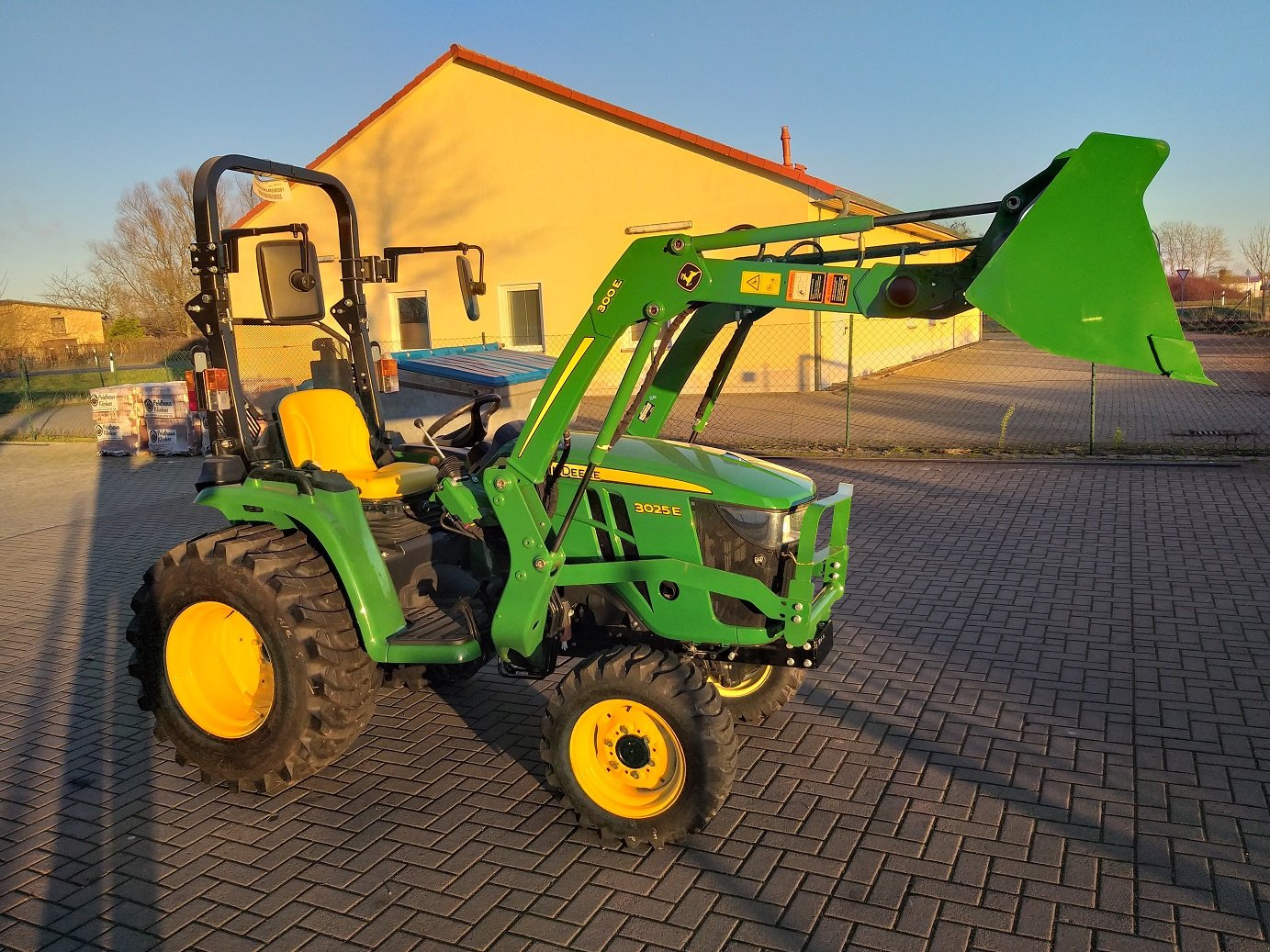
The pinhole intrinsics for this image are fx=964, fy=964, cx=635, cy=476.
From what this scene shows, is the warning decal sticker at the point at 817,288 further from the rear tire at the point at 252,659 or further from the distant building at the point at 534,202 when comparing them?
the distant building at the point at 534,202

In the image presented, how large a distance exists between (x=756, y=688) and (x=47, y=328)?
55.1 metres

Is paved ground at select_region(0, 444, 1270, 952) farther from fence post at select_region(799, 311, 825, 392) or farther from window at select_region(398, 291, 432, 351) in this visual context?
window at select_region(398, 291, 432, 351)

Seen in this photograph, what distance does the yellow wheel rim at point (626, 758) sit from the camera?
3.44 metres

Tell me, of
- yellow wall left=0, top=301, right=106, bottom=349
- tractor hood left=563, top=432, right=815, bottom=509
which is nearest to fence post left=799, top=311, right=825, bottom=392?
tractor hood left=563, top=432, right=815, bottom=509

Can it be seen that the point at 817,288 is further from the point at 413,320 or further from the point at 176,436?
the point at 413,320

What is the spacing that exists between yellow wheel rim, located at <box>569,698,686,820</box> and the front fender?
0.91 metres

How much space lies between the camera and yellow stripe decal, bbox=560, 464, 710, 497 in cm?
361

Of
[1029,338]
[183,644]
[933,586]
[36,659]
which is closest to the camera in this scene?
[1029,338]

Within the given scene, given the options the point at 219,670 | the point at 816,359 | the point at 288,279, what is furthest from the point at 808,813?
the point at 816,359

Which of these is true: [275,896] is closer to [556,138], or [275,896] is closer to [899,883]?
[899,883]

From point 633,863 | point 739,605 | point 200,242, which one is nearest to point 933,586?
point 739,605

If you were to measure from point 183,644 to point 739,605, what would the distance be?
235 centimetres

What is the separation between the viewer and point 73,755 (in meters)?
4.39

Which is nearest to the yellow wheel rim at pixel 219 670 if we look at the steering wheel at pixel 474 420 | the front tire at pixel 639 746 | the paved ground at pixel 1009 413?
the steering wheel at pixel 474 420
